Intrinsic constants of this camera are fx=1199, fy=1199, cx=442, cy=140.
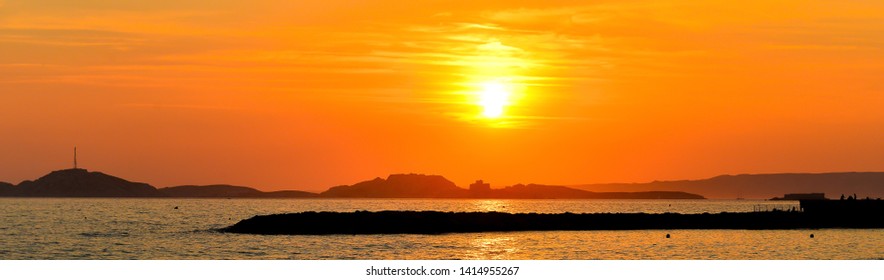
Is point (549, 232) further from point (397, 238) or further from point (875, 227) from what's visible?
point (875, 227)

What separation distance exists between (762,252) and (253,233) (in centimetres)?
4153

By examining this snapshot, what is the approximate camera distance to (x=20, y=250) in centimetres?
8169

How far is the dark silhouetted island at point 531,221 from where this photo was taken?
10181cm

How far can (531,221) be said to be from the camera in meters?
109

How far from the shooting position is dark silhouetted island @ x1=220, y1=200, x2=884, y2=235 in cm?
10181

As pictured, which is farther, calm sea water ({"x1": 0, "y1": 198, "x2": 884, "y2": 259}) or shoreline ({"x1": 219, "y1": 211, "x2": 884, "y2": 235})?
shoreline ({"x1": 219, "y1": 211, "x2": 884, "y2": 235})

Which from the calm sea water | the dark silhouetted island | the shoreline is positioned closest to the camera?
the calm sea water

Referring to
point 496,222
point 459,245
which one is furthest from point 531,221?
point 459,245

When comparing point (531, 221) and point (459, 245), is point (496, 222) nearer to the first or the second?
point (531, 221)

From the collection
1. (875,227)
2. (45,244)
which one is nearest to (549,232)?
(875,227)

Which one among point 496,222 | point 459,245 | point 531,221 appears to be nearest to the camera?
point 459,245

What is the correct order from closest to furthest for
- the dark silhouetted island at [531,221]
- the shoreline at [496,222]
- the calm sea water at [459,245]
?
the calm sea water at [459,245]
the shoreline at [496,222]
the dark silhouetted island at [531,221]

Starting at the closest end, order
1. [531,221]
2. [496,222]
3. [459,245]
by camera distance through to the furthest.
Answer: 1. [459,245]
2. [496,222]
3. [531,221]
